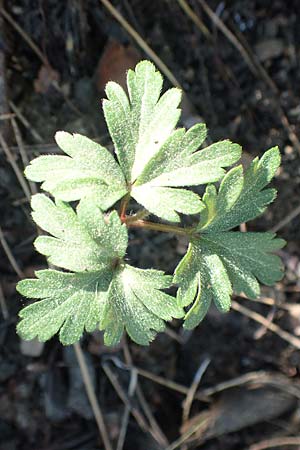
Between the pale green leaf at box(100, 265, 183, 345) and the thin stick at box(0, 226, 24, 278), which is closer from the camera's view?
Answer: the pale green leaf at box(100, 265, 183, 345)

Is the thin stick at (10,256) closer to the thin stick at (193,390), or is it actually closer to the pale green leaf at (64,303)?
the pale green leaf at (64,303)

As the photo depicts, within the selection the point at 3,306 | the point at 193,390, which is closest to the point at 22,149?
the point at 3,306

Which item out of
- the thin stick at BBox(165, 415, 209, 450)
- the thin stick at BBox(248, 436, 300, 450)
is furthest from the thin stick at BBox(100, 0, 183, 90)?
the thin stick at BBox(248, 436, 300, 450)

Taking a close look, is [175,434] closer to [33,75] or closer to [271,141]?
[271,141]

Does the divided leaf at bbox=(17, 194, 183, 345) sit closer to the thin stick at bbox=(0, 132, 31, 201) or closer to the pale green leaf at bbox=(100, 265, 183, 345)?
the pale green leaf at bbox=(100, 265, 183, 345)

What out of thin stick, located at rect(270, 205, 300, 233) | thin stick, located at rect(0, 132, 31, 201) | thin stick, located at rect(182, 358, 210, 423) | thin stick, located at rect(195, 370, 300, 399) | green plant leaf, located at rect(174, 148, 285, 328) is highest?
thin stick, located at rect(0, 132, 31, 201)

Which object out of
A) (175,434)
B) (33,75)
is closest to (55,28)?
(33,75)

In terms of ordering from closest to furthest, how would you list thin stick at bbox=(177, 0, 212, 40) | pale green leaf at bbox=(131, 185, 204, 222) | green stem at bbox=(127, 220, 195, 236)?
pale green leaf at bbox=(131, 185, 204, 222), green stem at bbox=(127, 220, 195, 236), thin stick at bbox=(177, 0, 212, 40)
